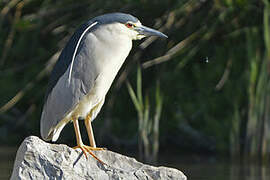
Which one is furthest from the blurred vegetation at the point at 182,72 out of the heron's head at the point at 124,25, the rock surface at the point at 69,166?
the rock surface at the point at 69,166

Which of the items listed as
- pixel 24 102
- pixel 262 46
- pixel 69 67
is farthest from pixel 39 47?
pixel 69 67

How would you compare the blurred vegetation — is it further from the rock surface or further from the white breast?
the rock surface

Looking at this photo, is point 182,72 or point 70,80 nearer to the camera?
point 70,80

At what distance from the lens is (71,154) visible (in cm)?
452

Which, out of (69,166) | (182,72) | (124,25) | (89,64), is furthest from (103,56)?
(182,72)

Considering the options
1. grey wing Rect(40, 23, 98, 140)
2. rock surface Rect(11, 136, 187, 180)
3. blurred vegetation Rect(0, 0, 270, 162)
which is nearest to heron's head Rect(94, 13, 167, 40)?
grey wing Rect(40, 23, 98, 140)

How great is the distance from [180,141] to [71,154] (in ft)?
16.2

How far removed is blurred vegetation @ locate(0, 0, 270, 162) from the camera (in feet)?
26.6

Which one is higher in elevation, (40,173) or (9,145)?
(40,173)

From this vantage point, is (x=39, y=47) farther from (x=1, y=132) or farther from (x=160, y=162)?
(x=160, y=162)

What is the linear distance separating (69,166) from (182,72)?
508cm

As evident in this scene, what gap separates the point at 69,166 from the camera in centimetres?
446

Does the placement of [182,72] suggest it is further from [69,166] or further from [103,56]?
[69,166]

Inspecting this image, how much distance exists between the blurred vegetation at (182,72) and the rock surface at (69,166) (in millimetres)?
3198
